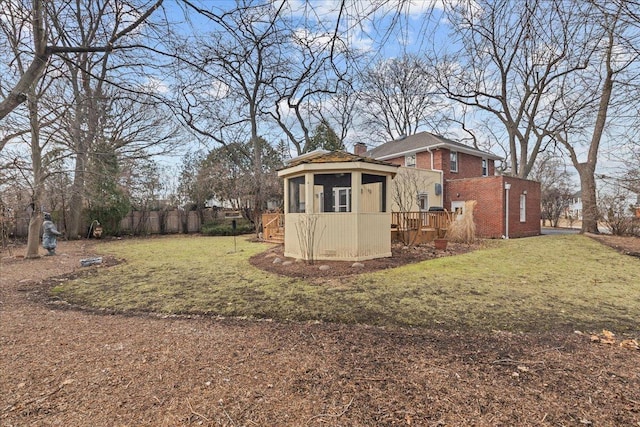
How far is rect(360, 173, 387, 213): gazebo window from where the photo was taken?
9446mm

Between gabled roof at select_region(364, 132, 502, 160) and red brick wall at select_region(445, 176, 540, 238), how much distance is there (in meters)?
2.79

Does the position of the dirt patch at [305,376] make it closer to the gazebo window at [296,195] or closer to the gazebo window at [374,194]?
the gazebo window at [296,195]

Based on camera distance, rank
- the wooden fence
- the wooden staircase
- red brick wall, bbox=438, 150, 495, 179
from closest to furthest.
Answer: the wooden staircase
the wooden fence
red brick wall, bbox=438, 150, 495, 179

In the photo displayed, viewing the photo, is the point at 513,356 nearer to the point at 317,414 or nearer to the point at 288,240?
the point at 317,414

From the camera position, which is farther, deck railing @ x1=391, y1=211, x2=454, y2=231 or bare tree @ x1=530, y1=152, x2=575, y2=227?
bare tree @ x1=530, y1=152, x2=575, y2=227

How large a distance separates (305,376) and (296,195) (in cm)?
714

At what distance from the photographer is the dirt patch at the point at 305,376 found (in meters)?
2.22

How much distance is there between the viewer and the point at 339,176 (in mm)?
8906

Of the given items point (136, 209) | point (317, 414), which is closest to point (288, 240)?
point (317, 414)

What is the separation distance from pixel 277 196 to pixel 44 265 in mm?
13607

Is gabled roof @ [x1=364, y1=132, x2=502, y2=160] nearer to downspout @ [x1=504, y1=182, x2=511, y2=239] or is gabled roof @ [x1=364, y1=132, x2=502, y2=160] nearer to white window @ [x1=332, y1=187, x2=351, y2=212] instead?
downspout @ [x1=504, y1=182, x2=511, y2=239]

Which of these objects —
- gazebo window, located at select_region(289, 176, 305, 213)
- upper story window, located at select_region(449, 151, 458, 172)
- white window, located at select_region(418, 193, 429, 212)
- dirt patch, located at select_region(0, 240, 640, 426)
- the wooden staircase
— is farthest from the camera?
upper story window, located at select_region(449, 151, 458, 172)

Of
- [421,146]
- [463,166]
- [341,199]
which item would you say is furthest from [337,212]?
[463,166]

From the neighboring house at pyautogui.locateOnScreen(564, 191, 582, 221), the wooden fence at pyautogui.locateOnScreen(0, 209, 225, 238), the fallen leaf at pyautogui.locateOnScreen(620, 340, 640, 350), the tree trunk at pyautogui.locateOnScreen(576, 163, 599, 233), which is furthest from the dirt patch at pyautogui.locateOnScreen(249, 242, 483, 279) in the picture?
the neighboring house at pyautogui.locateOnScreen(564, 191, 582, 221)
